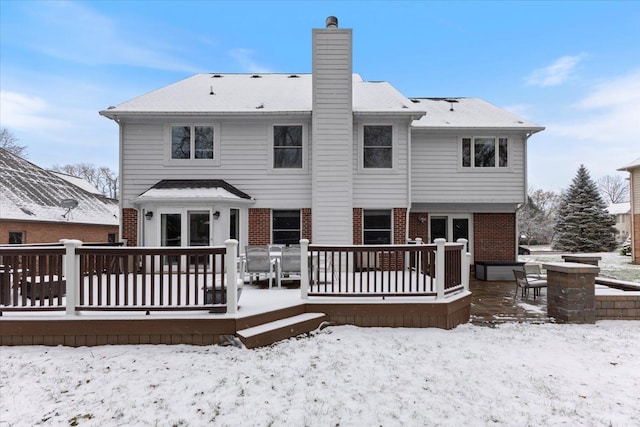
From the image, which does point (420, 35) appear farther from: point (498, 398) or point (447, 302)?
point (498, 398)

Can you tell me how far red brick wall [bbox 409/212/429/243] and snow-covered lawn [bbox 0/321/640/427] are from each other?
7068 millimetres

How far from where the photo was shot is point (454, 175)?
11320 mm

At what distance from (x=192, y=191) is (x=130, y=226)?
2524 mm

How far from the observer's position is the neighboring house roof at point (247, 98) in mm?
9875

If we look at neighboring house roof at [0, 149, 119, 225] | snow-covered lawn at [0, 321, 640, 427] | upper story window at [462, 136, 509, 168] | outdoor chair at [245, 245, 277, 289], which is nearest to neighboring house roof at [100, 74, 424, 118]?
upper story window at [462, 136, 509, 168]

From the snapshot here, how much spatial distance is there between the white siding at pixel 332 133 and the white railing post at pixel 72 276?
6.08 metres

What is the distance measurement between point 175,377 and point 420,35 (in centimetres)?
2364

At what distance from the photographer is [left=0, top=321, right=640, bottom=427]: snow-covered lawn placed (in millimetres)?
3172

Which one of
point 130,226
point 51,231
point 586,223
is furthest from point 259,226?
point 586,223

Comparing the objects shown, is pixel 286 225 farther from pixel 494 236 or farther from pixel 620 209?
pixel 620 209

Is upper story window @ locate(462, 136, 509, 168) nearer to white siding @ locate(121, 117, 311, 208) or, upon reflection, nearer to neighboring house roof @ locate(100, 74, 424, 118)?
neighboring house roof @ locate(100, 74, 424, 118)

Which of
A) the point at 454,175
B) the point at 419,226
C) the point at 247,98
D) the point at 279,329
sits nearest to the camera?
the point at 279,329

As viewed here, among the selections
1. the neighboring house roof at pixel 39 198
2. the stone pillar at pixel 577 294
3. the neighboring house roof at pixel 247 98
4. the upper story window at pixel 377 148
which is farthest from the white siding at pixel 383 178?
the neighboring house roof at pixel 39 198

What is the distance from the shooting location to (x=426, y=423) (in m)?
3.05
